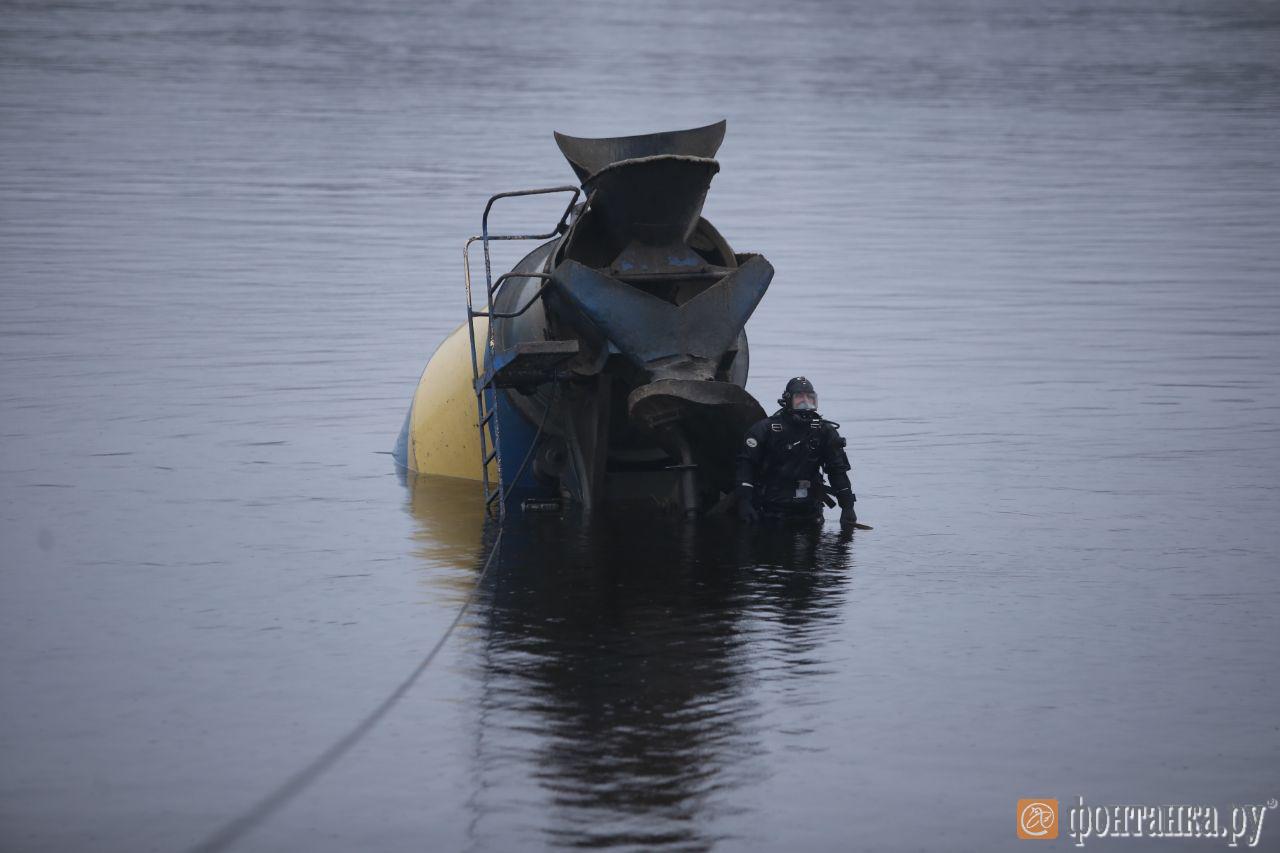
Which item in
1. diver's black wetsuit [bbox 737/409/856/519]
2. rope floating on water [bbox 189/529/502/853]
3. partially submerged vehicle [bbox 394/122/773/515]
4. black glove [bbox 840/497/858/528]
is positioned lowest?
rope floating on water [bbox 189/529/502/853]

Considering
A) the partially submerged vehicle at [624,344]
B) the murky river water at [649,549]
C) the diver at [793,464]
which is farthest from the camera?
the diver at [793,464]

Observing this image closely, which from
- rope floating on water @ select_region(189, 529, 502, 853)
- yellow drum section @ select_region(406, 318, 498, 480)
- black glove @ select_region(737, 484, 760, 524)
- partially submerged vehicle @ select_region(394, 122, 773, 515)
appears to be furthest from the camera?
yellow drum section @ select_region(406, 318, 498, 480)

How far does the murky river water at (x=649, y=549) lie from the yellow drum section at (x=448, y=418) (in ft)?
2.06

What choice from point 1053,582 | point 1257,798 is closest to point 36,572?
point 1053,582

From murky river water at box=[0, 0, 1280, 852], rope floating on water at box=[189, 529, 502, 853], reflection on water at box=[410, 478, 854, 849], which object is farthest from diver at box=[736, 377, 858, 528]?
rope floating on water at box=[189, 529, 502, 853]

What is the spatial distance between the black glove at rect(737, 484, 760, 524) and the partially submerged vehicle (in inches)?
20.7

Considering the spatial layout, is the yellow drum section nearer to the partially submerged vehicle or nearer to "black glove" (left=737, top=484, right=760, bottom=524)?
the partially submerged vehicle

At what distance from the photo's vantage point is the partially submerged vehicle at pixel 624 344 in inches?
682

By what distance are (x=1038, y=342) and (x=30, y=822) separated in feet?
73.3

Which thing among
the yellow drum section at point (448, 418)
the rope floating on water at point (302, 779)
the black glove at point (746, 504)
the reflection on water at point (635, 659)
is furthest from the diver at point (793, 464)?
the rope floating on water at point (302, 779)

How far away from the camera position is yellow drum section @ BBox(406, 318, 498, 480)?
20.3m

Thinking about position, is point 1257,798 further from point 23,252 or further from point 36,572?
point 23,252

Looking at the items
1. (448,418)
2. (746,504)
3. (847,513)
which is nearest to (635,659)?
(746,504)

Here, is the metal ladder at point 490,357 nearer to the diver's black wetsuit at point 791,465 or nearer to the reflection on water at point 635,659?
the reflection on water at point 635,659
